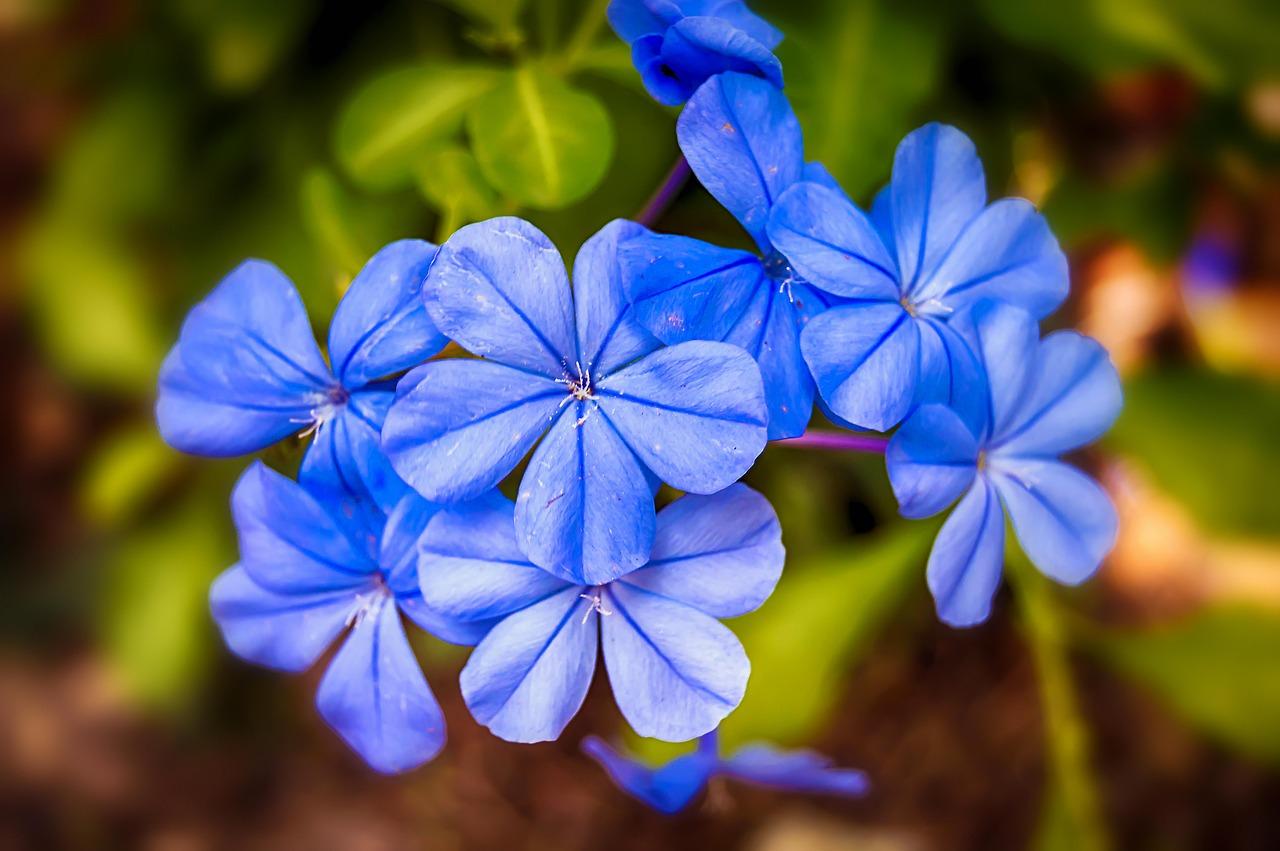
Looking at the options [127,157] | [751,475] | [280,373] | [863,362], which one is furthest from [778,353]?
[127,157]

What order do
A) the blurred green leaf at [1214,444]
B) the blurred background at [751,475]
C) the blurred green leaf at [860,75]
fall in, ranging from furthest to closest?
1. the blurred green leaf at [1214,444]
2. the blurred background at [751,475]
3. the blurred green leaf at [860,75]

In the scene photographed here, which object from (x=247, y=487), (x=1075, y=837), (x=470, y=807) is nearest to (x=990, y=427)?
(x=247, y=487)

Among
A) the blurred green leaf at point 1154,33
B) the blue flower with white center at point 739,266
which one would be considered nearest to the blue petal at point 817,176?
the blue flower with white center at point 739,266

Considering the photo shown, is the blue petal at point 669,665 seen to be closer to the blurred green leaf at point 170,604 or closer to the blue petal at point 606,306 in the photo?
the blue petal at point 606,306

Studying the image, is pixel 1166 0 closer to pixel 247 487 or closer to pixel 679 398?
pixel 679 398

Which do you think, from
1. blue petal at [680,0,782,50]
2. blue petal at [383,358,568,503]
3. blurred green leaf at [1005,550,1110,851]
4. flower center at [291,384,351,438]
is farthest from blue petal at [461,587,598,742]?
blurred green leaf at [1005,550,1110,851]

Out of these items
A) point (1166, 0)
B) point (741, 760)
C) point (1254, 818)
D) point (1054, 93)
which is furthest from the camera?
point (1254, 818)
